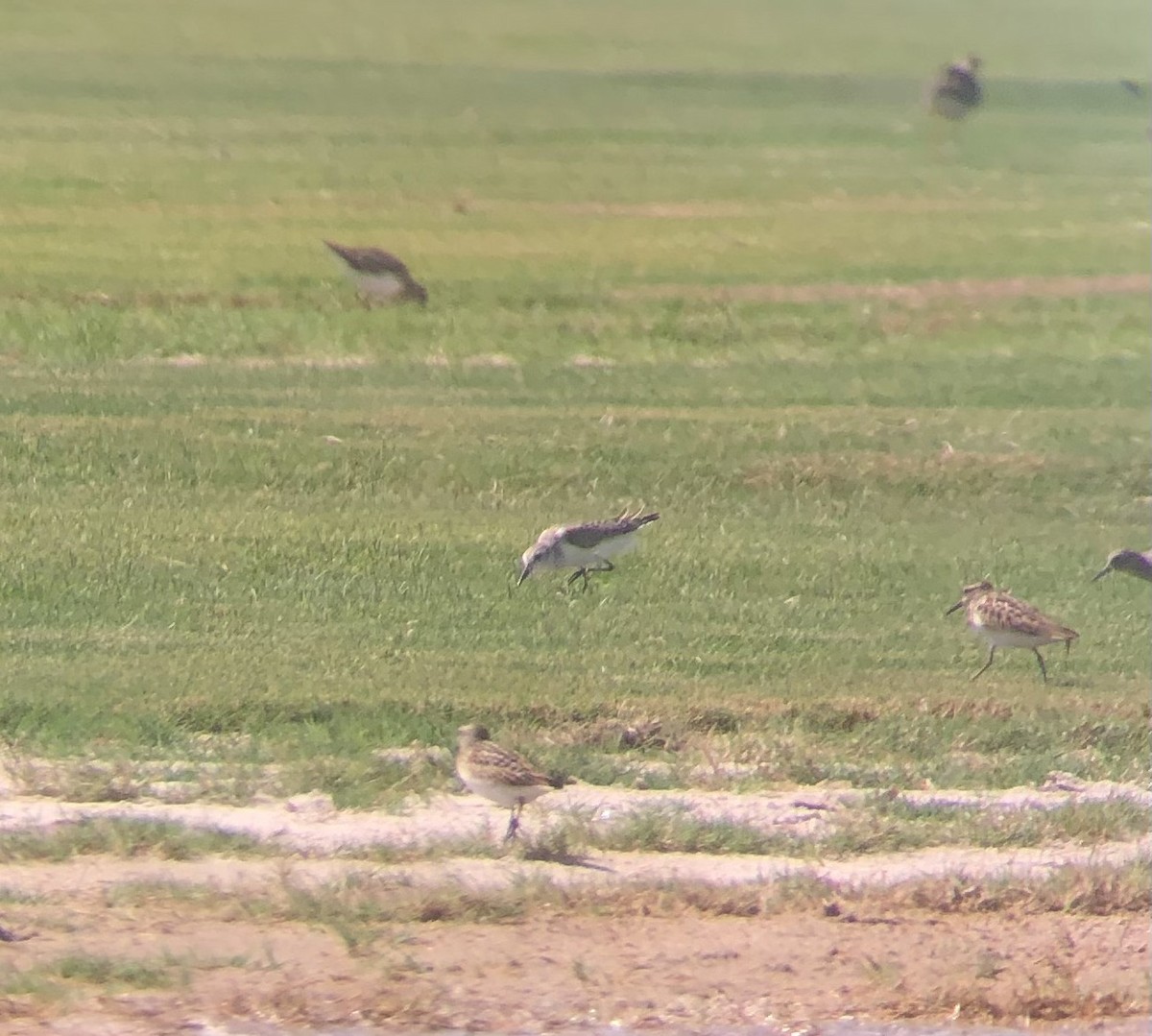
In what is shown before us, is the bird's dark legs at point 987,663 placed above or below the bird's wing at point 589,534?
below

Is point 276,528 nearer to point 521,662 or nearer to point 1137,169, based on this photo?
point 521,662

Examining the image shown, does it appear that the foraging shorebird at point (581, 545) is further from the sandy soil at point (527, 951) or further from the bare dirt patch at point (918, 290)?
the bare dirt patch at point (918, 290)

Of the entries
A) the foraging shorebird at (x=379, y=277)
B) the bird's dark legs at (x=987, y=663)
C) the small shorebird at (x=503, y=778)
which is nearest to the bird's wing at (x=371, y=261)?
the foraging shorebird at (x=379, y=277)

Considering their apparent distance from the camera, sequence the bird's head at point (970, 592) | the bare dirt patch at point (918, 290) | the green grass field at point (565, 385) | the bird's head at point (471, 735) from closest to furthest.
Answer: the bird's head at point (471, 735)
the green grass field at point (565, 385)
the bird's head at point (970, 592)
the bare dirt patch at point (918, 290)

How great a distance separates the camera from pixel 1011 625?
8.84 m

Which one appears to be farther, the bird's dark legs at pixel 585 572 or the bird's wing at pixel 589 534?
the bird's dark legs at pixel 585 572

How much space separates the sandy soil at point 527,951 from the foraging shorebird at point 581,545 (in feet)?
8.88

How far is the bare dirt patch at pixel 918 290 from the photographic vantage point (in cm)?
1595

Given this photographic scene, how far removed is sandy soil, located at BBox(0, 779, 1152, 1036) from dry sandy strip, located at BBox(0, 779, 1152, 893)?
12mm

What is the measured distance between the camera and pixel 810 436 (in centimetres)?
1245

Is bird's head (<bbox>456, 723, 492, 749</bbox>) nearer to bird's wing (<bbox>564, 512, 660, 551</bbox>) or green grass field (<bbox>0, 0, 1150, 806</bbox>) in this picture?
green grass field (<bbox>0, 0, 1150, 806</bbox>)

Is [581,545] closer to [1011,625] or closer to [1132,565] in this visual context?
[1011,625]

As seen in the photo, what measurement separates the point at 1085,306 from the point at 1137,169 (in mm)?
3936

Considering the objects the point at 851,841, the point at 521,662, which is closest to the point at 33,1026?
the point at 851,841
